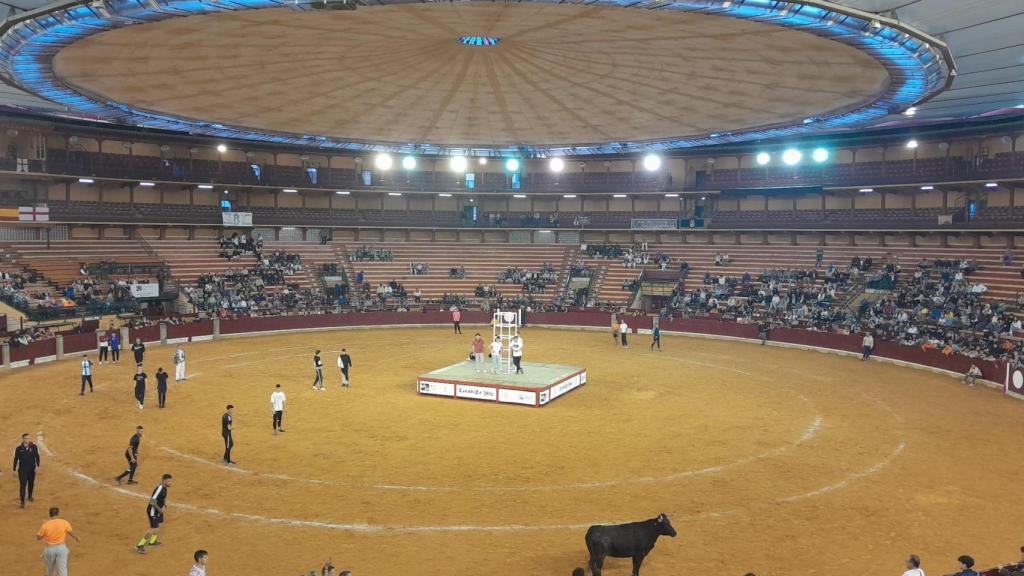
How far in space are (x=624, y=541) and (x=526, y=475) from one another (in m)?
5.91

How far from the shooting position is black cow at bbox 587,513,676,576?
39.9 ft

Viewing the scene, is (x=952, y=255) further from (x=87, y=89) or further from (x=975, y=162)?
(x=87, y=89)

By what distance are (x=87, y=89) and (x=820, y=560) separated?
33922mm

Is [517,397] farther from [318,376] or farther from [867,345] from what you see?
[867,345]

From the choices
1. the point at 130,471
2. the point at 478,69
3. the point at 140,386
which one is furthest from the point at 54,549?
the point at 478,69

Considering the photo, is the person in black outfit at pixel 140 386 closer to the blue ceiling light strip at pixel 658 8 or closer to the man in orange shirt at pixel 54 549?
the blue ceiling light strip at pixel 658 8

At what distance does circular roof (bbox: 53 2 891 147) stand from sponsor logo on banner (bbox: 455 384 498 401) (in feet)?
43.2

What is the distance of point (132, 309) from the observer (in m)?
45.5

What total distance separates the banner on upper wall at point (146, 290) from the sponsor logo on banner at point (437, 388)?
2837 cm

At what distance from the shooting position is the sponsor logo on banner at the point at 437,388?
27125mm

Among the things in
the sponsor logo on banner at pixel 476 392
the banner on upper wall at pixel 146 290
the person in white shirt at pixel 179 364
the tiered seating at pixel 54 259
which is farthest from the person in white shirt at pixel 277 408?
the tiered seating at pixel 54 259

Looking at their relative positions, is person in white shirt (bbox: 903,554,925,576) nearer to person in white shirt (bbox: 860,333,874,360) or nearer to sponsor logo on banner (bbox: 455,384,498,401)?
sponsor logo on banner (bbox: 455,384,498,401)

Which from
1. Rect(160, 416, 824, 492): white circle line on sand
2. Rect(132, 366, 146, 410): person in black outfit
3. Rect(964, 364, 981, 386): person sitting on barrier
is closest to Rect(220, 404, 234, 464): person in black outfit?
Rect(160, 416, 824, 492): white circle line on sand

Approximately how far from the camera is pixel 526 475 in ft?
59.0
